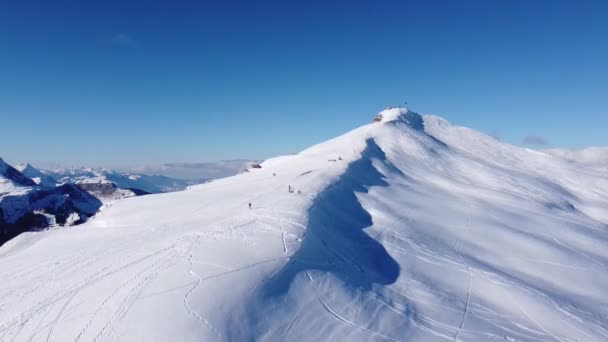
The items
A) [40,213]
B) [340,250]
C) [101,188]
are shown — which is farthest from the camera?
[101,188]

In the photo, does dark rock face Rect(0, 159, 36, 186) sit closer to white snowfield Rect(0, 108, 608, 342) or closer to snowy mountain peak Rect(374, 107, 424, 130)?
white snowfield Rect(0, 108, 608, 342)

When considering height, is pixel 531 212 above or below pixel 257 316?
above

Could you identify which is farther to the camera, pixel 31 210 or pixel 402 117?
pixel 402 117

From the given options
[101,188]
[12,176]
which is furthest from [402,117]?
[101,188]

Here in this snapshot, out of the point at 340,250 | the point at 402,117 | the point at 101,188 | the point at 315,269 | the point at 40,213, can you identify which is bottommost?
the point at 101,188

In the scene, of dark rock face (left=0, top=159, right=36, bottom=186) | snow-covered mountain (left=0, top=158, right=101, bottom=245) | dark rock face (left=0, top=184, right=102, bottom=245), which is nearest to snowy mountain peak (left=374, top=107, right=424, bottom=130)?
dark rock face (left=0, top=184, right=102, bottom=245)

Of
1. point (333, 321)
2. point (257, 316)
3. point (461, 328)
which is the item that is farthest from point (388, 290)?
point (257, 316)

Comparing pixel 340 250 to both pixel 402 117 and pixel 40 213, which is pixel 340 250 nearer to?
pixel 40 213

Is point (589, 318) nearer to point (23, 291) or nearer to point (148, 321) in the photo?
point (148, 321)

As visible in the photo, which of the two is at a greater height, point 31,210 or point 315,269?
point 315,269
